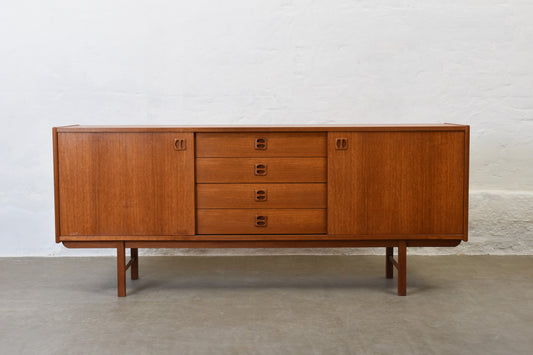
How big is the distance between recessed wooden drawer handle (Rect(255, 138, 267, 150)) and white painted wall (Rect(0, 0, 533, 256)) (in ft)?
3.95

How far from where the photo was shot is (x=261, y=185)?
396 centimetres

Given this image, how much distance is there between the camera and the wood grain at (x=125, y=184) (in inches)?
153

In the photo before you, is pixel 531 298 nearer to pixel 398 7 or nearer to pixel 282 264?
pixel 282 264

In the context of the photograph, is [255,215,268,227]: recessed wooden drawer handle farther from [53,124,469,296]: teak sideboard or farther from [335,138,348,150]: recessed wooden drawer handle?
[335,138,348,150]: recessed wooden drawer handle

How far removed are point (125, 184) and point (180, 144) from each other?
0.43 m

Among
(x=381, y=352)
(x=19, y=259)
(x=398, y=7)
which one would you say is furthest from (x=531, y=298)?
(x=19, y=259)

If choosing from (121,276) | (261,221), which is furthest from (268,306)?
(121,276)

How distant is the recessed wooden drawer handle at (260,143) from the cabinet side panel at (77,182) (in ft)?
3.33

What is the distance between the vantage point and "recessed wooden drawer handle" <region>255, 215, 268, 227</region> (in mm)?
3957

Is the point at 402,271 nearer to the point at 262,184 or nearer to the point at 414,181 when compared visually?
the point at 414,181

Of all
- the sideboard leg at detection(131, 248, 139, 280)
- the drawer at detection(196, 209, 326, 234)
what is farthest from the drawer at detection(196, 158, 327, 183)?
the sideboard leg at detection(131, 248, 139, 280)

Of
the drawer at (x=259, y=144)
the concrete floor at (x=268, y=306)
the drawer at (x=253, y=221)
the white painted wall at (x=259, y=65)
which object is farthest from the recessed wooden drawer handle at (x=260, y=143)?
the white painted wall at (x=259, y=65)

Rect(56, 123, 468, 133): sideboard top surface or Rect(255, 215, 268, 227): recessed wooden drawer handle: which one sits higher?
Rect(56, 123, 468, 133): sideboard top surface

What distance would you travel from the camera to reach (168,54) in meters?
5.11
